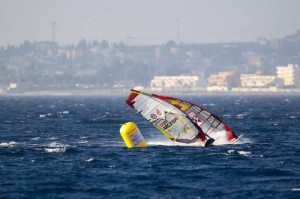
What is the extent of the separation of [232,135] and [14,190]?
26009 mm

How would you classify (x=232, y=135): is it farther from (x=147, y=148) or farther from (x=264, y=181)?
(x=264, y=181)

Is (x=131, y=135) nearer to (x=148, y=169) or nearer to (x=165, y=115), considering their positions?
(x=165, y=115)

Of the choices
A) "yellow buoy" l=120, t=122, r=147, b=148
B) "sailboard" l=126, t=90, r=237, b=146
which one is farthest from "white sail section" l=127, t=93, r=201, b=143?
"yellow buoy" l=120, t=122, r=147, b=148

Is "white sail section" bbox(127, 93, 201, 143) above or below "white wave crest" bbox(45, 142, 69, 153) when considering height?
above

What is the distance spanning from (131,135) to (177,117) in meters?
3.20

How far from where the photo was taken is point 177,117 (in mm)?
63188

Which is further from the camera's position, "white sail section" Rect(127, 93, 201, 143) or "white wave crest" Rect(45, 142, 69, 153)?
"white sail section" Rect(127, 93, 201, 143)

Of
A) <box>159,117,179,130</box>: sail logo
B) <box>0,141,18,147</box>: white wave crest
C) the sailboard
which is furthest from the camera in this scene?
<box>0,141,18,147</box>: white wave crest

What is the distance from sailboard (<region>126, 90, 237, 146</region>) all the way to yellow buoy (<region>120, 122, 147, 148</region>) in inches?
50.6

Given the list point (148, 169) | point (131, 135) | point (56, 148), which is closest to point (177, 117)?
point (131, 135)

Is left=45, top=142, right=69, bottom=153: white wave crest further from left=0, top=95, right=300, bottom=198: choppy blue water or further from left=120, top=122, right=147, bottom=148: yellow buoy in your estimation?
left=120, top=122, right=147, bottom=148: yellow buoy

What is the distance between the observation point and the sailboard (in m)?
63.0

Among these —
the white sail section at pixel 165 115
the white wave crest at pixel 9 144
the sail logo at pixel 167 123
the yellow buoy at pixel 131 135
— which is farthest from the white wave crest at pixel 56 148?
the sail logo at pixel 167 123

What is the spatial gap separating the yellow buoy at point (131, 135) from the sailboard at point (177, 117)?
129 centimetres
